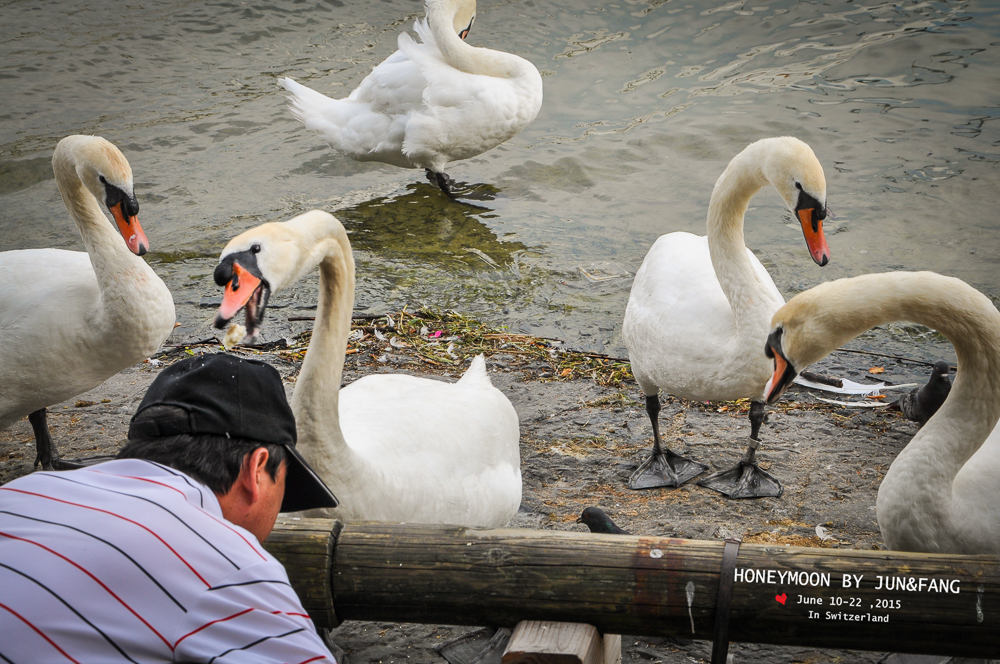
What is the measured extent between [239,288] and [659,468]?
245 centimetres

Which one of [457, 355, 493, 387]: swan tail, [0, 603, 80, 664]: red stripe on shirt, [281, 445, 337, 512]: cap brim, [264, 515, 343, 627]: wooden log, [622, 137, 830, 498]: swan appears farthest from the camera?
[457, 355, 493, 387]: swan tail

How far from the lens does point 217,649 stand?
1.24 m

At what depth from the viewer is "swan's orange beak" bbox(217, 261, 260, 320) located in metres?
2.24

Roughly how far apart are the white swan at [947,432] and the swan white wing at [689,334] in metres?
0.95

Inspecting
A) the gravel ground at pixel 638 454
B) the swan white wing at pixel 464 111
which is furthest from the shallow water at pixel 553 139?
the gravel ground at pixel 638 454

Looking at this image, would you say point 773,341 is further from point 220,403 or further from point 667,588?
point 220,403

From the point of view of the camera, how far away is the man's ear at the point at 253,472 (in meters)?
1.63

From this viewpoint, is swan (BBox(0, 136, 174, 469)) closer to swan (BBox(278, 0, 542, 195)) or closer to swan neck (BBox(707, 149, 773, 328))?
swan neck (BBox(707, 149, 773, 328))

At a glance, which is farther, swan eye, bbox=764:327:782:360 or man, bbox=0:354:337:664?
swan eye, bbox=764:327:782:360

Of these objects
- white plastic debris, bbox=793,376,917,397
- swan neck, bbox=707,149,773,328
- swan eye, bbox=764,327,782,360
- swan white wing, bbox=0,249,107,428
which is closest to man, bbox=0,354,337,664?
swan eye, bbox=764,327,782,360

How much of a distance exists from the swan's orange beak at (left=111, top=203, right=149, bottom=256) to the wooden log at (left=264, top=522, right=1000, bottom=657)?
2538mm

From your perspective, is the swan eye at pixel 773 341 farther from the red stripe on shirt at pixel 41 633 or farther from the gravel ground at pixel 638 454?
the red stripe on shirt at pixel 41 633

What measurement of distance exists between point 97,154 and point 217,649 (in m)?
3.43

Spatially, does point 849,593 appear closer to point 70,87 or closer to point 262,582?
point 262,582
